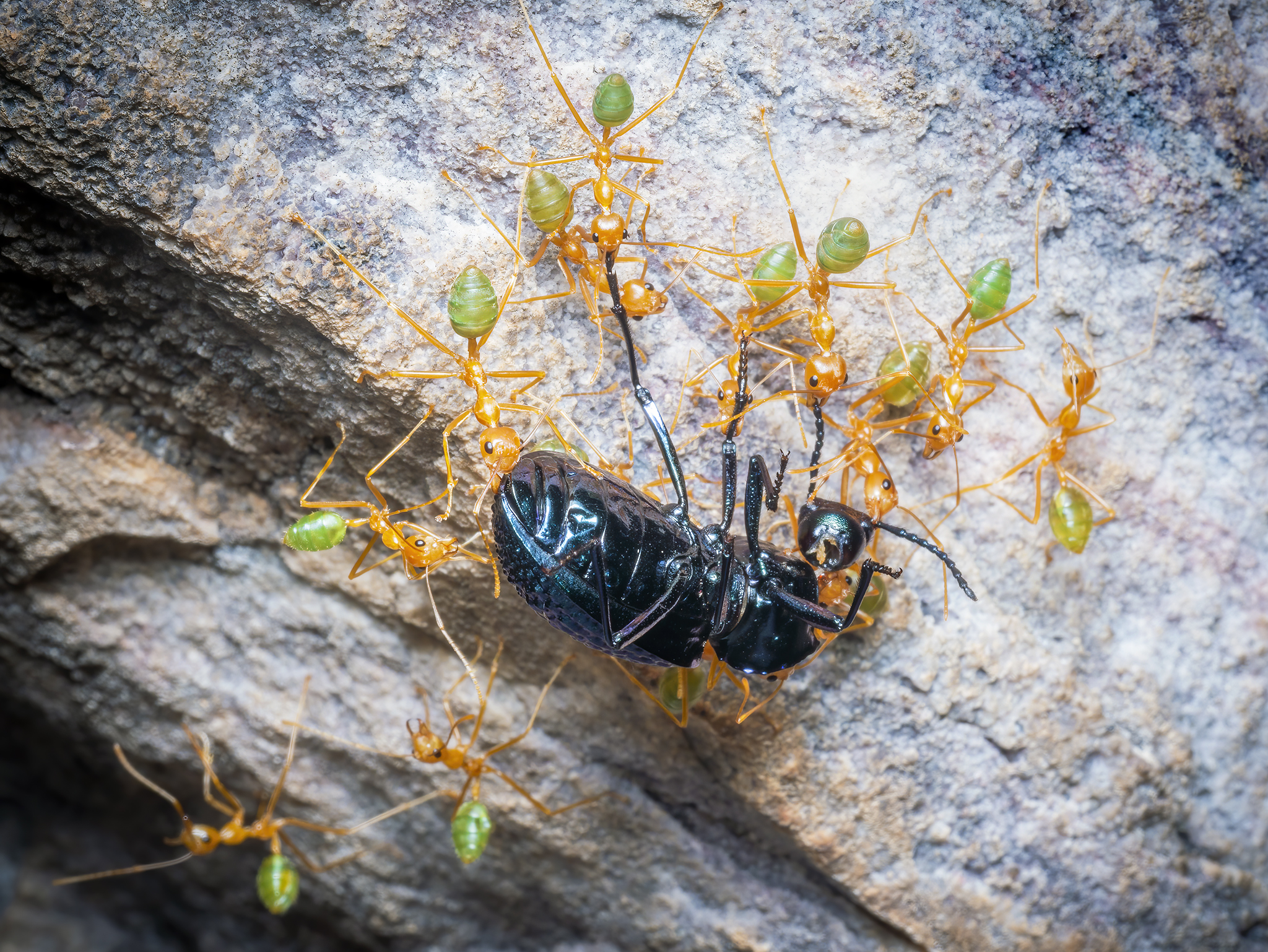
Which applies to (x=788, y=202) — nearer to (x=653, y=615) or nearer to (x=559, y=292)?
(x=559, y=292)

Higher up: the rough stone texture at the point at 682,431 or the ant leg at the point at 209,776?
the rough stone texture at the point at 682,431

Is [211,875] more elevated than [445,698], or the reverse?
[445,698]

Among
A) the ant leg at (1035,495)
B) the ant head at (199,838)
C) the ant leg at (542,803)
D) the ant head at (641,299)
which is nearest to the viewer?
the ant head at (641,299)

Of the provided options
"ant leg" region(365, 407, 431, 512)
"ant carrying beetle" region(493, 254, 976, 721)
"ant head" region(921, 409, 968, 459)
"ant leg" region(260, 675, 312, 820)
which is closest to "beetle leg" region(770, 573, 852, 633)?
"ant carrying beetle" region(493, 254, 976, 721)

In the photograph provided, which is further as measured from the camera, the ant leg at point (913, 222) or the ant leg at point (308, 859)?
the ant leg at point (308, 859)

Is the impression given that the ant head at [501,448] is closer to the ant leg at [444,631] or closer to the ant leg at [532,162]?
the ant leg at [444,631]

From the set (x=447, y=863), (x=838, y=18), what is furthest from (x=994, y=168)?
(x=447, y=863)

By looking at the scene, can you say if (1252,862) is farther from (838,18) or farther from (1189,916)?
(838,18)

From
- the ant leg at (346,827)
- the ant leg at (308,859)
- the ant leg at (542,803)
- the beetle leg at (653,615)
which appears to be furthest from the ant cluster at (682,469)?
the ant leg at (308,859)
